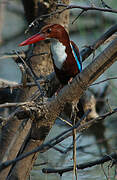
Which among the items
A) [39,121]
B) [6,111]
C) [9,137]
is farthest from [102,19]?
[39,121]

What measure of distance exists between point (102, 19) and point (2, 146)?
3.51 metres

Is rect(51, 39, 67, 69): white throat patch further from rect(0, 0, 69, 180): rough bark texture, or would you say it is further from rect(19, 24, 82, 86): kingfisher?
rect(0, 0, 69, 180): rough bark texture

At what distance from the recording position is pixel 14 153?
290 centimetres

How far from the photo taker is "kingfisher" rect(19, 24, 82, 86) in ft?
9.15

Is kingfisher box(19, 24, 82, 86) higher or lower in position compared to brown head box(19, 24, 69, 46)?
lower

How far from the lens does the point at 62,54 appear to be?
279 cm

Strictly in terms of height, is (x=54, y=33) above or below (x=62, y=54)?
above

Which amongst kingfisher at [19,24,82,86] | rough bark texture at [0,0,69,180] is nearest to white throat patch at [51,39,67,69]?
kingfisher at [19,24,82,86]

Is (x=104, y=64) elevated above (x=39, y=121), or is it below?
above

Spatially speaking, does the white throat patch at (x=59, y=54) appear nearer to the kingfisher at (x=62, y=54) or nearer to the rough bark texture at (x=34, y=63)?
the kingfisher at (x=62, y=54)

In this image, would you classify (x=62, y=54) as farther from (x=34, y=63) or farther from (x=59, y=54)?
(x=34, y=63)

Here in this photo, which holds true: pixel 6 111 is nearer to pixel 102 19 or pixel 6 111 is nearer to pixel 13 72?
pixel 13 72

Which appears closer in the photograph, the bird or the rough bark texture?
the bird

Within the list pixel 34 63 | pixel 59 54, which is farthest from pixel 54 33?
pixel 34 63
